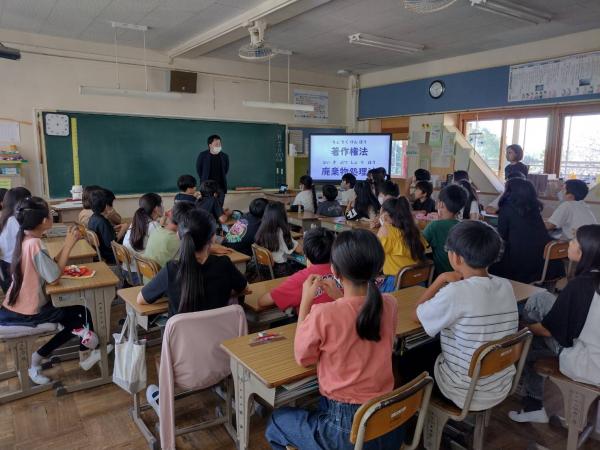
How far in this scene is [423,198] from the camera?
5.06 m

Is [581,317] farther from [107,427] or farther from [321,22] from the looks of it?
[321,22]

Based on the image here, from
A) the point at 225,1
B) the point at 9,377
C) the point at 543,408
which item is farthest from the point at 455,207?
the point at 9,377

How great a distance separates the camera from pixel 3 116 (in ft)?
17.2

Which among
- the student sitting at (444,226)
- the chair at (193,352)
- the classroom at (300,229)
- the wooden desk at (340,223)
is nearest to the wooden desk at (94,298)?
the classroom at (300,229)

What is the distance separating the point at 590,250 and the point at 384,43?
4.38 m

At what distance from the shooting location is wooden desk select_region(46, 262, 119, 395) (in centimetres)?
246

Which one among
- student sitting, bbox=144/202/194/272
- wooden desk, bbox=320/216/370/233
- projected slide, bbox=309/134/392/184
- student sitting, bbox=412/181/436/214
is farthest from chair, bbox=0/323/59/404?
projected slide, bbox=309/134/392/184

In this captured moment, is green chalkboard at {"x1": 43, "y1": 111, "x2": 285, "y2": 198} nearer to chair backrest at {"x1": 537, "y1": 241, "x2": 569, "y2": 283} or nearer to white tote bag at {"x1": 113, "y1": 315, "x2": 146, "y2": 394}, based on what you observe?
white tote bag at {"x1": 113, "y1": 315, "x2": 146, "y2": 394}

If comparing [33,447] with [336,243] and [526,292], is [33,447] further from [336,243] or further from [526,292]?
[526,292]

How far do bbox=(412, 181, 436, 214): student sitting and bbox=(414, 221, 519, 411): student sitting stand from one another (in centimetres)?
315

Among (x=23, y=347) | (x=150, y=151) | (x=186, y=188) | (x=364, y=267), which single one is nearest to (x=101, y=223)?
(x=186, y=188)

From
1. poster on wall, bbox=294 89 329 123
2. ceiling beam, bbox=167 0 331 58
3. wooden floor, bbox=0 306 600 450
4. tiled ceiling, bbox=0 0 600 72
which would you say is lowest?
wooden floor, bbox=0 306 600 450

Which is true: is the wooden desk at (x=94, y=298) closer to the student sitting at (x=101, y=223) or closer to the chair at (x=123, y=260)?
the chair at (x=123, y=260)

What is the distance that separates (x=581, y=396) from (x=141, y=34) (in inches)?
217
